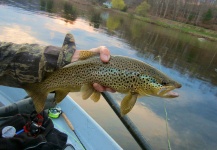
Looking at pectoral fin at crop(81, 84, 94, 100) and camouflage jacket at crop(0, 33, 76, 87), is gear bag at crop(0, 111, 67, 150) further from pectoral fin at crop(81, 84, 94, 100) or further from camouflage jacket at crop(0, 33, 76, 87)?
pectoral fin at crop(81, 84, 94, 100)

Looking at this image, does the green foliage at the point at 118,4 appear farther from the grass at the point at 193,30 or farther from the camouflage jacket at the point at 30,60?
the camouflage jacket at the point at 30,60

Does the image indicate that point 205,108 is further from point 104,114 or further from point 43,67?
point 43,67

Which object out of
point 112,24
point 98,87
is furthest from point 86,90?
point 112,24

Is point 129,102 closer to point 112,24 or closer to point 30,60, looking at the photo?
point 30,60

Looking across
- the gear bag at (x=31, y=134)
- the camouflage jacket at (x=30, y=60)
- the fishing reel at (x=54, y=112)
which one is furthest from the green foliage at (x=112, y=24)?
the camouflage jacket at (x=30, y=60)

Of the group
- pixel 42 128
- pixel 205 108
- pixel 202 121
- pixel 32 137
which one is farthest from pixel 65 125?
pixel 205 108

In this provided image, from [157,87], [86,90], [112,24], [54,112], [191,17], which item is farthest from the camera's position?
[191,17]
